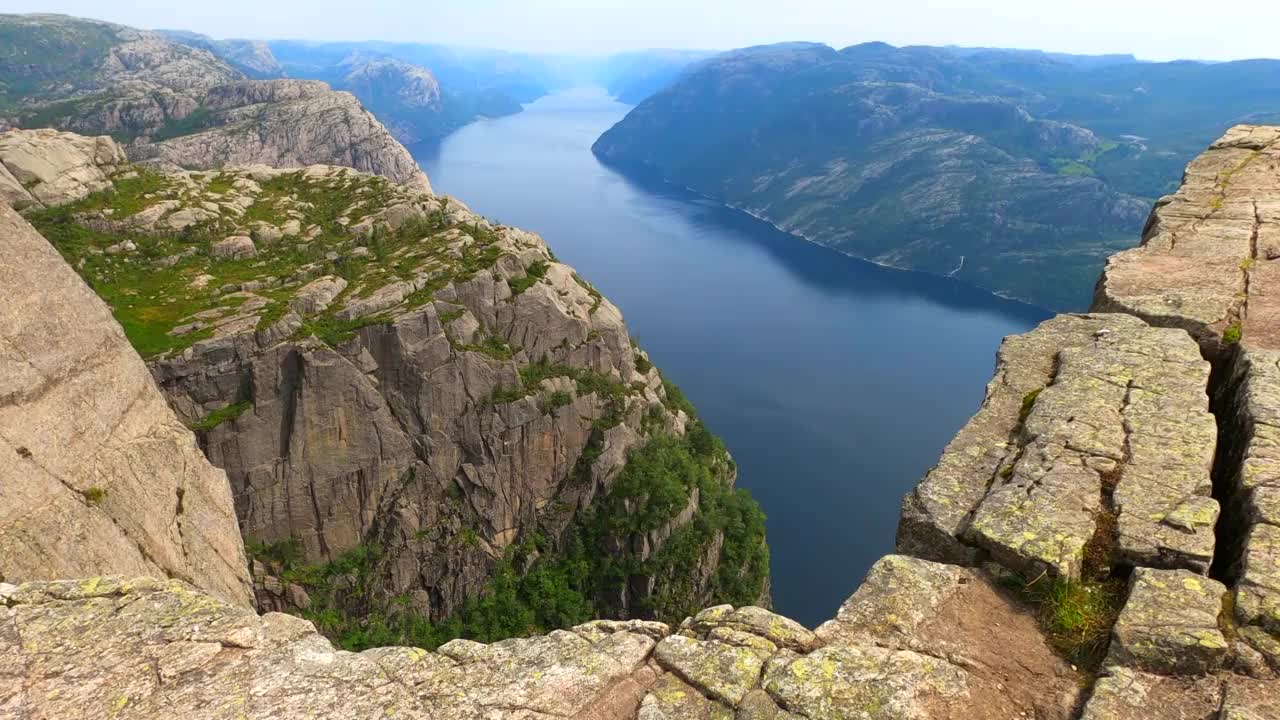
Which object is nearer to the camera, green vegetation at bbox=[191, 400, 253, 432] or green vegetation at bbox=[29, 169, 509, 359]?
green vegetation at bbox=[191, 400, 253, 432]

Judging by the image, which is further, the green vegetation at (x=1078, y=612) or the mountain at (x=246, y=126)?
the mountain at (x=246, y=126)

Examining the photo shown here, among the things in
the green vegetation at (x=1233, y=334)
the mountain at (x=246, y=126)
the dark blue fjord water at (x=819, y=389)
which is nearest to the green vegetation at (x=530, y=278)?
the dark blue fjord water at (x=819, y=389)

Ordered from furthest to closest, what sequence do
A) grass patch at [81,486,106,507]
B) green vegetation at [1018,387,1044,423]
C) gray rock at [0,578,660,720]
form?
grass patch at [81,486,106,507]
green vegetation at [1018,387,1044,423]
gray rock at [0,578,660,720]

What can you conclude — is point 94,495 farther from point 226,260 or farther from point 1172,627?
point 226,260

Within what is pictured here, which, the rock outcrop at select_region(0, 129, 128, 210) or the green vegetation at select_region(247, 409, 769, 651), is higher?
the rock outcrop at select_region(0, 129, 128, 210)

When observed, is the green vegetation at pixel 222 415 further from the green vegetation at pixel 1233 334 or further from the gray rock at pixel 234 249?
the green vegetation at pixel 1233 334

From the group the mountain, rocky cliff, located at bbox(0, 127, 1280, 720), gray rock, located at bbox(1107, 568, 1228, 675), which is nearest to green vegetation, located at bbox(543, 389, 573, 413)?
rocky cliff, located at bbox(0, 127, 1280, 720)

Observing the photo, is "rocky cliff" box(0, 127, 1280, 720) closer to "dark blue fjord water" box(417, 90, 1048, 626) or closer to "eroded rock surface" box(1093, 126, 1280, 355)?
"eroded rock surface" box(1093, 126, 1280, 355)
